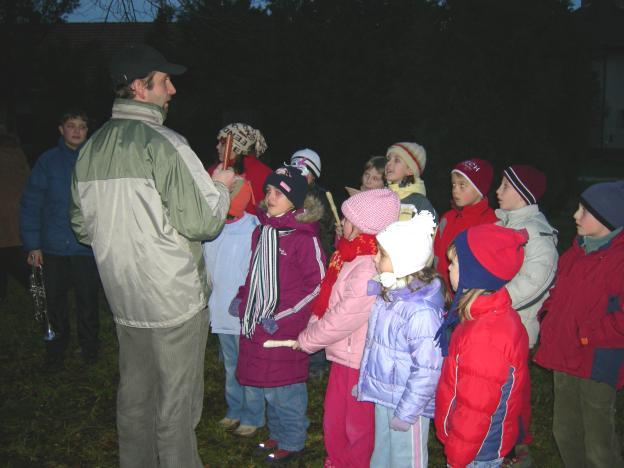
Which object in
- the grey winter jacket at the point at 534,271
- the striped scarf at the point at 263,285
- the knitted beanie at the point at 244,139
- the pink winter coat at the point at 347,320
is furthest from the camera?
the knitted beanie at the point at 244,139

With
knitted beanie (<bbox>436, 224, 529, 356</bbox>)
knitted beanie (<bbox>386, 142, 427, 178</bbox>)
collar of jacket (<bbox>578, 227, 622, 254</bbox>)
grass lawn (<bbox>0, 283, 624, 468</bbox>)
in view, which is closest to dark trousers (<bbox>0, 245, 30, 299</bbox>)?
grass lawn (<bbox>0, 283, 624, 468</bbox>)

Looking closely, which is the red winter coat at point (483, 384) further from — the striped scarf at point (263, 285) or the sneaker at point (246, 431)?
the sneaker at point (246, 431)

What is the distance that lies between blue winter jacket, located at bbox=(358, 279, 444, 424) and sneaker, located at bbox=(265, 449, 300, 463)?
0.97 metres

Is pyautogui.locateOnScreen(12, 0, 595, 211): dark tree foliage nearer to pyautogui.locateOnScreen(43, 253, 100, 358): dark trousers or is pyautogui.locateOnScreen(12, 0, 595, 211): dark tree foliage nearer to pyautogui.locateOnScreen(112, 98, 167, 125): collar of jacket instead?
pyautogui.locateOnScreen(43, 253, 100, 358): dark trousers

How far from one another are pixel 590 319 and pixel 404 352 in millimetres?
915

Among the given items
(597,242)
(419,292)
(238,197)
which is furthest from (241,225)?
(597,242)

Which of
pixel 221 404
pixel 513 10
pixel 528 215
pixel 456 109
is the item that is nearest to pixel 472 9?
pixel 513 10

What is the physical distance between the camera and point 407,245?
2.71 m

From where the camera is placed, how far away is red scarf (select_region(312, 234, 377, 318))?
10.3 feet

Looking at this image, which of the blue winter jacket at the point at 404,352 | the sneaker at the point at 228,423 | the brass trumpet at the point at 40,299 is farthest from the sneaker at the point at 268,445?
the brass trumpet at the point at 40,299

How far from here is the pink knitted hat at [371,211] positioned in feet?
10.3

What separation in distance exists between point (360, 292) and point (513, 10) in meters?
6.22

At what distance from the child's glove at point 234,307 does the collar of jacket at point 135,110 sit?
1312mm

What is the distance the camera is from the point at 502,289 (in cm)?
255
